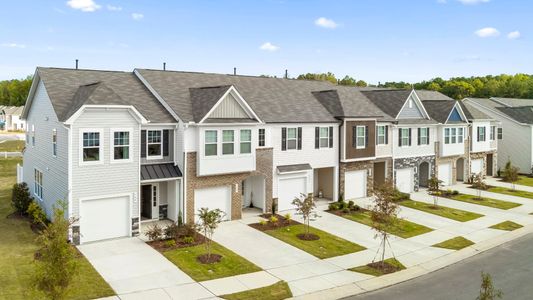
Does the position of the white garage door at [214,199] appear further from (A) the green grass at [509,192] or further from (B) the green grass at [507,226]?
(A) the green grass at [509,192]

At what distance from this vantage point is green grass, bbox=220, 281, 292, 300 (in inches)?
599

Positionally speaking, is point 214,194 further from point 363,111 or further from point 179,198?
point 363,111

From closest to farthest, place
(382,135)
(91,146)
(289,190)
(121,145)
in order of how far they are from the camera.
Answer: (91,146) → (121,145) → (289,190) → (382,135)

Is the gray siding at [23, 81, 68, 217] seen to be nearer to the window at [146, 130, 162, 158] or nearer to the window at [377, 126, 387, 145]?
the window at [146, 130, 162, 158]

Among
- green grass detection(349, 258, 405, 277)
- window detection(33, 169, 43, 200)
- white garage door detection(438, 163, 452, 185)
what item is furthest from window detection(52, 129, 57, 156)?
white garage door detection(438, 163, 452, 185)

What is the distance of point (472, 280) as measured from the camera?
17.8 m

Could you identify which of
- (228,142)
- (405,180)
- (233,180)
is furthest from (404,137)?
(228,142)

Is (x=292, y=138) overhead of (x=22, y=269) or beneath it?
overhead

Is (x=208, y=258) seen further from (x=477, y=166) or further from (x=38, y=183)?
(x=477, y=166)

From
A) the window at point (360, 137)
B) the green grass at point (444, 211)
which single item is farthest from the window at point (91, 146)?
the green grass at point (444, 211)

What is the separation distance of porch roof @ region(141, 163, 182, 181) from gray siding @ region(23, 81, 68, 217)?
3997 mm

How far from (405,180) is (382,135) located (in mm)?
5185

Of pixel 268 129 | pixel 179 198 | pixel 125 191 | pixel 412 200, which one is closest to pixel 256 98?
pixel 268 129

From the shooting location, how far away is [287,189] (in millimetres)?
29688
